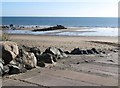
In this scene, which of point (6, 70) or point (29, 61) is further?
point (29, 61)

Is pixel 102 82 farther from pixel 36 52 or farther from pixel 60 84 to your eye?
pixel 36 52

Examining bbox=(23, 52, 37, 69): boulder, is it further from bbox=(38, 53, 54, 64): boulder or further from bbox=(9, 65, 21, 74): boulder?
bbox=(38, 53, 54, 64): boulder

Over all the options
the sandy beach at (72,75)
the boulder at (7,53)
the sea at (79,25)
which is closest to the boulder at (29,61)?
the sandy beach at (72,75)

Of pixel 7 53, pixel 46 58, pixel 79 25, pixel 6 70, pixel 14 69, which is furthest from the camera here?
pixel 79 25

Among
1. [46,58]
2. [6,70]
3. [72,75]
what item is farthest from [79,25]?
[6,70]

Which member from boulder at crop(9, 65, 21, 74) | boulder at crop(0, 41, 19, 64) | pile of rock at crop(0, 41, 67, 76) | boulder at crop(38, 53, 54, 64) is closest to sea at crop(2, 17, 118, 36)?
boulder at crop(38, 53, 54, 64)

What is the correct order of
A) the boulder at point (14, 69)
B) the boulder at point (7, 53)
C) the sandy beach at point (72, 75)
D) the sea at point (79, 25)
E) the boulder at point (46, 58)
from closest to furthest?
the sandy beach at point (72, 75) → the boulder at point (14, 69) → the boulder at point (7, 53) → the boulder at point (46, 58) → the sea at point (79, 25)

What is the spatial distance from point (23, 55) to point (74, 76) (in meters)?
2.13

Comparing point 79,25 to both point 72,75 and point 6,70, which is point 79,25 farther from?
point 6,70

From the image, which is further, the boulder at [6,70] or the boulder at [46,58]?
the boulder at [46,58]

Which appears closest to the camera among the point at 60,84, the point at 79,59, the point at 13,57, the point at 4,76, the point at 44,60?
the point at 60,84

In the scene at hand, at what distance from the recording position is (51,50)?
10.8m

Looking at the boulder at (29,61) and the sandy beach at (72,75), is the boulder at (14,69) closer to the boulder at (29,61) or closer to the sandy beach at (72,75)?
the sandy beach at (72,75)

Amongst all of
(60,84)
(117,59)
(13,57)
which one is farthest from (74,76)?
(117,59)
